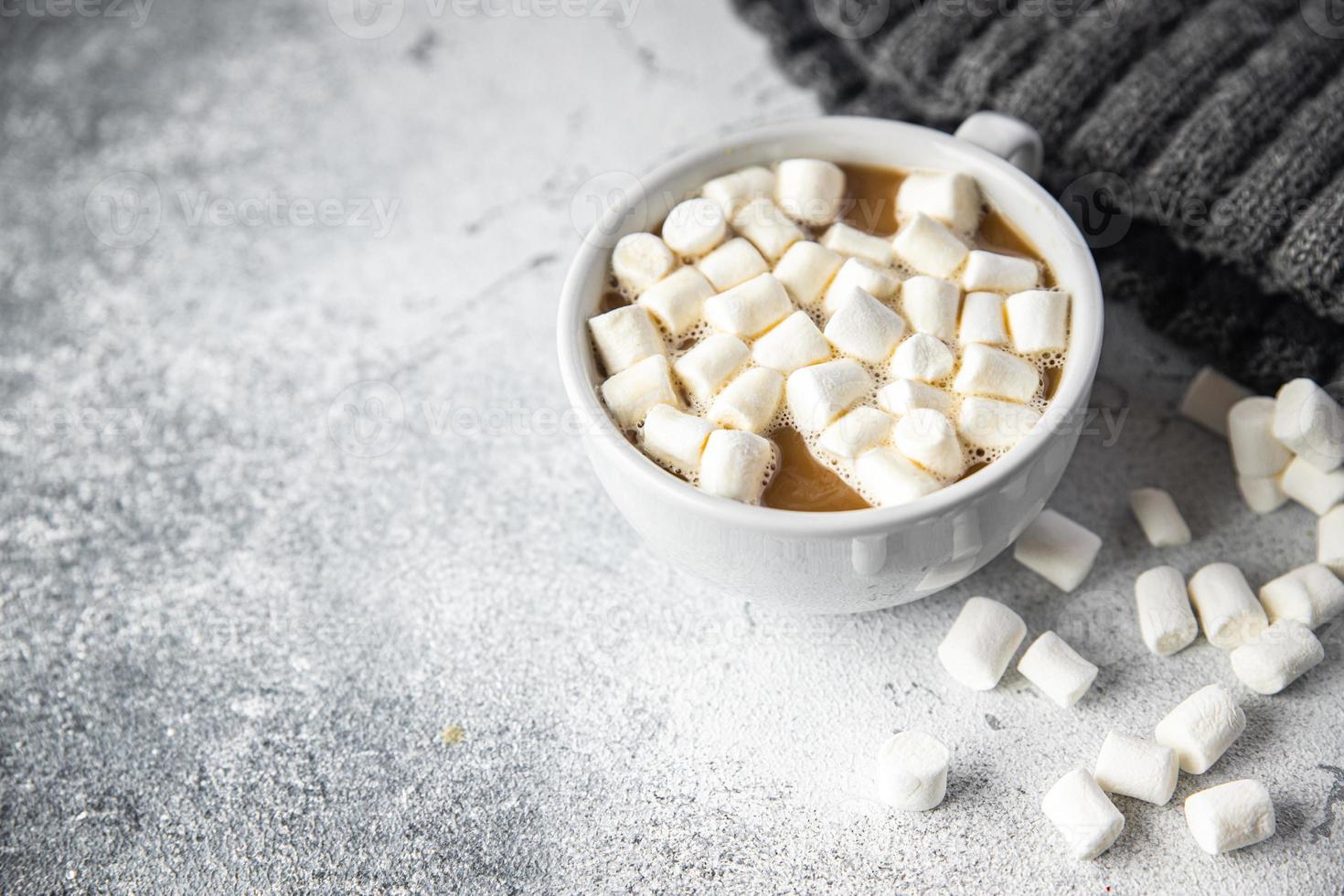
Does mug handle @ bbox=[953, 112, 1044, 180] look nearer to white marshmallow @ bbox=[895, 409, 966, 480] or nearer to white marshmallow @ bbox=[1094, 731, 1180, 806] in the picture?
white marshmallow @ bbox=[895, 409, 966, 480]

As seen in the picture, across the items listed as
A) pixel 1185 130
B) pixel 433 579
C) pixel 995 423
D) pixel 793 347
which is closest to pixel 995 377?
pixel 995 423

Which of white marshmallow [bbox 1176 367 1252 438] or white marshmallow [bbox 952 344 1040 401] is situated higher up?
white marshmallow [bbox 952 344 1040 401]

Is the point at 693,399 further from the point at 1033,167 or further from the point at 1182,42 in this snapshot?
the point at 1182,42

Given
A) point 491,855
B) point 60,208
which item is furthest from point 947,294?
point 60,208

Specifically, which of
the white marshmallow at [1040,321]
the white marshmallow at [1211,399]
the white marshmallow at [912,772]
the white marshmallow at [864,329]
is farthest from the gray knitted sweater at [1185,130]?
the white marshmallow at [912,772]

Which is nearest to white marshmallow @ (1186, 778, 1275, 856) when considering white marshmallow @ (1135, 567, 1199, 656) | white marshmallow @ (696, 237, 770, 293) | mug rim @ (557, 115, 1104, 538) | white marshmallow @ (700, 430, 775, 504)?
white marshmallow @ (1135, 567, 1199, 656)

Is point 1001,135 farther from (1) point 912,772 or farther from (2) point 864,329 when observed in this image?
(1) point 912,772
